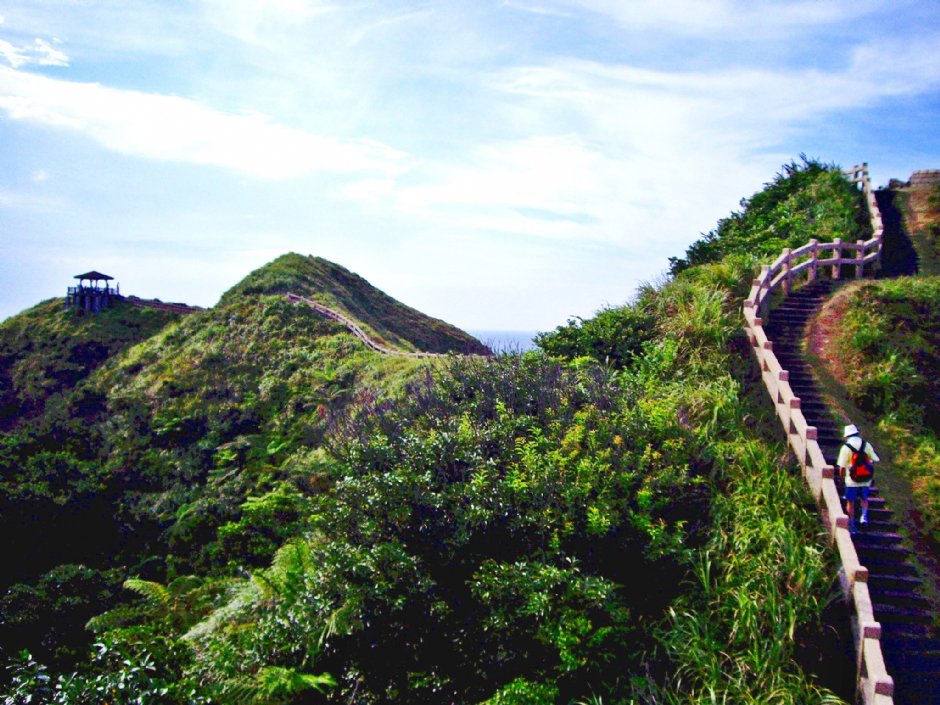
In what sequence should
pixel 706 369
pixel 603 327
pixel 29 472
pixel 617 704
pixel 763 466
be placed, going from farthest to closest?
1. pixel 29 472
2. pixel 603 327
3. pixel 706 369
4. pixel 763 466
5. pixel 617 704

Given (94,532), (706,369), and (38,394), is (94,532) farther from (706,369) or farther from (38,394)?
(38,394)

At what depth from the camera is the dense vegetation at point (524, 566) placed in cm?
1016

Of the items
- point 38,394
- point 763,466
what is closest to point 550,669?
point 763,466

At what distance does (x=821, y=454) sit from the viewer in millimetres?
12992

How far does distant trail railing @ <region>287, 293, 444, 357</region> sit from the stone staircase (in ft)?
47.0

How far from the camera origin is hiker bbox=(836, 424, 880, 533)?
12.3 m

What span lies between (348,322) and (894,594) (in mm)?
26924

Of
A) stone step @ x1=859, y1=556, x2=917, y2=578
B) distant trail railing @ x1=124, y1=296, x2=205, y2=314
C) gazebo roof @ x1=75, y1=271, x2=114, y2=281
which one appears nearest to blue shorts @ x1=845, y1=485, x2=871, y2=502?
stone step @ x1=859, y1=556, x2=917, y2=578

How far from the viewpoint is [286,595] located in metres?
11.7

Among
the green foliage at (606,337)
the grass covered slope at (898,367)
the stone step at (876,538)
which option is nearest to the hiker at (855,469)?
the stone step at (876,538)

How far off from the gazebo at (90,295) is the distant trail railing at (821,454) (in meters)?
43.6

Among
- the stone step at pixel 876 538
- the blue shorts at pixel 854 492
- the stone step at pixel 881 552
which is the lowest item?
the stone step at pixel 881 552

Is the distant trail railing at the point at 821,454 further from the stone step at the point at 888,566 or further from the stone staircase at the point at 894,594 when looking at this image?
the stone step at the point at 888,566

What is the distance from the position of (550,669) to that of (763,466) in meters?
5.43
